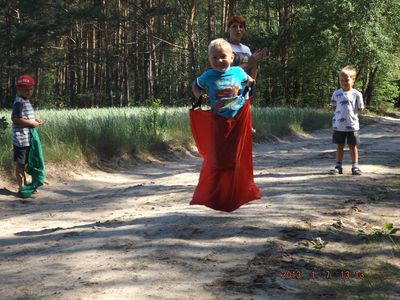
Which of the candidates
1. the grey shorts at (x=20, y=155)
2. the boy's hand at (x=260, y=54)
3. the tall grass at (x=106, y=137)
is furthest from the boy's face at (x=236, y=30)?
the tall grass at (x=106, y=137)

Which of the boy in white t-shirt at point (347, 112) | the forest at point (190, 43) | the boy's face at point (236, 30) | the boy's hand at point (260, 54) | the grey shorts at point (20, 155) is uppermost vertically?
the forest at point (190, 43)

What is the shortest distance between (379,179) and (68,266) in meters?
5.29

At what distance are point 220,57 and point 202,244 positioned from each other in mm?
1909

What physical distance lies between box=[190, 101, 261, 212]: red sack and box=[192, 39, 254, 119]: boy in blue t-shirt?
0.09 m

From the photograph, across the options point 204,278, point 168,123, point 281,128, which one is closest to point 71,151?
point 168,123

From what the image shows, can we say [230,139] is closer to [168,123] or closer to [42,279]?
[42,279]

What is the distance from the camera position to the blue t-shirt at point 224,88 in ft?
17.0

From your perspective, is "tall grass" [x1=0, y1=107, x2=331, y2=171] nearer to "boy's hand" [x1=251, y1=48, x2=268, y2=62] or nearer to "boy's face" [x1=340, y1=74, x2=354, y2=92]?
"boy's hand" [x1=251, y1=48, x2=268, y2=62]

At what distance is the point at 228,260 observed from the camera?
3824mm

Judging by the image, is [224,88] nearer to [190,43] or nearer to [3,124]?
[3,124]

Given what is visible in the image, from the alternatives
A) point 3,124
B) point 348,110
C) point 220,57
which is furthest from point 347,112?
point 3,124

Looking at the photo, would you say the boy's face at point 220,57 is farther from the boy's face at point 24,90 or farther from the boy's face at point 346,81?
the boy's face at point 346,81

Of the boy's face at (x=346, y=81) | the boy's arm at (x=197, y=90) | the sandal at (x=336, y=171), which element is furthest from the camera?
the boy's face at (x=346, y=81)

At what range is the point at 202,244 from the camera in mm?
4242
